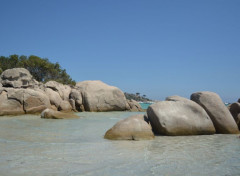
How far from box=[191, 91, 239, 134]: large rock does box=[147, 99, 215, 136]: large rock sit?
481mm

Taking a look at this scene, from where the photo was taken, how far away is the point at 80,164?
4199mm

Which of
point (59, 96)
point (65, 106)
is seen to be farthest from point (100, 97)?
point (59, 96)

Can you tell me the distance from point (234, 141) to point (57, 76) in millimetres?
34810

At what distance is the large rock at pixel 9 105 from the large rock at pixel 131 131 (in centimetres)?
1061

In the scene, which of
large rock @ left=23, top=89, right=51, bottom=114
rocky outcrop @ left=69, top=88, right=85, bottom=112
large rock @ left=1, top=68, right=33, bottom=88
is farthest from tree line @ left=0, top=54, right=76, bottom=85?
large rock @ left=23, top=89, right=51, bottom=114

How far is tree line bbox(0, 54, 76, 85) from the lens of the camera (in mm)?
34500

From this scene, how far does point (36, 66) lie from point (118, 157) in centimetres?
3345

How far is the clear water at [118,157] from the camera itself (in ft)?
12.7

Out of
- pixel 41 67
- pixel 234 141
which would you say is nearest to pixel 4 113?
pixel 234 141

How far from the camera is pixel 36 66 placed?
35312mm

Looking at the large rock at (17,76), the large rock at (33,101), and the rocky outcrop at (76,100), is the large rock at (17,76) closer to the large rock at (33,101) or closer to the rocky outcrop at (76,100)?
the rocky outcrop at (76,100)

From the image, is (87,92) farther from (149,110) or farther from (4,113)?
(149,110)

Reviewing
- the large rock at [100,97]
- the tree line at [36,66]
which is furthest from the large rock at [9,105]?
the tree line at [36,66]

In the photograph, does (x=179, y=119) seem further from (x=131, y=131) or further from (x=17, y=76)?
(x=17, y=76)
